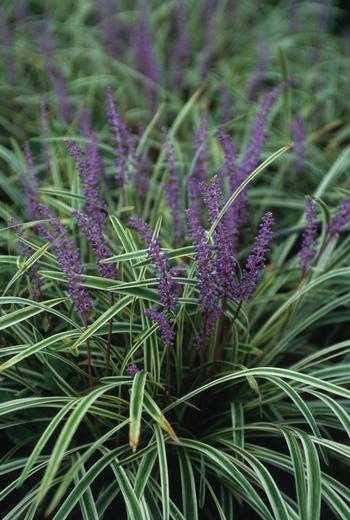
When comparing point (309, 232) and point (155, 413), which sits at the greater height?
point (309, 232)

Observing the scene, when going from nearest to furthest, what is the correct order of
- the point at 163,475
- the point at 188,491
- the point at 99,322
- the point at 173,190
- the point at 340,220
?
the point at 163,475 → the point at 99,322 → the point at 188,491 → the point at 340,220 → the point at 173,190

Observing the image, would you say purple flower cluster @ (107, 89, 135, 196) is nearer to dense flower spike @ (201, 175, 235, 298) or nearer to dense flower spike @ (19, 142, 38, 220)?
dense flower spike @ (19, 142, 38, 220)

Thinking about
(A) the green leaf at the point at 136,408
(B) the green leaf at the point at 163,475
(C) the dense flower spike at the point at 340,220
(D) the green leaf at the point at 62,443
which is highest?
(D) the green leaf at the point at 62,443

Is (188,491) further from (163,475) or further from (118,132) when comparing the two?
(118,132)

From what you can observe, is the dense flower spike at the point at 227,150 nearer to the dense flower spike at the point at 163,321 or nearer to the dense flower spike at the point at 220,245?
the dense flower spike at the point at 220,245

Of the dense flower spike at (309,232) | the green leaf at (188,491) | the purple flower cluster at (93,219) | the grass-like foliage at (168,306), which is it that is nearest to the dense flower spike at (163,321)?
the grass-like foliage at (168,306)

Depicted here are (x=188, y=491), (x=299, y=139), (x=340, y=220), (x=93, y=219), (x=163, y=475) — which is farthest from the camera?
(x=299, y=139)

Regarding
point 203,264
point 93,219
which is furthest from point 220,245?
point 93,219
